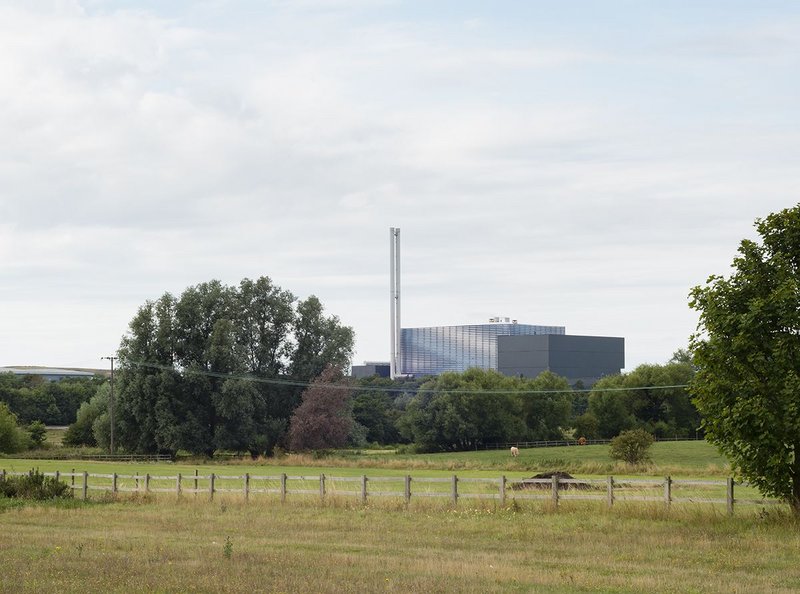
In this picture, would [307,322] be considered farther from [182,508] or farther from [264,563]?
[264,563]

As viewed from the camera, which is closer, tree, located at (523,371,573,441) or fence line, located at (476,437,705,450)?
fence line, located at (476,437,705,450)

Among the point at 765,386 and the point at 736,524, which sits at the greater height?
the point at 765,386

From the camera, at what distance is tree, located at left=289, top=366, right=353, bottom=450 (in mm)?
94500

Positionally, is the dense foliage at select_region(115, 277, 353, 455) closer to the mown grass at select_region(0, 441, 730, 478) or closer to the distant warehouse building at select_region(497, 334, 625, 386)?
the mown grass at select_region(0, 441, 730, 478)

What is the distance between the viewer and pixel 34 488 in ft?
126

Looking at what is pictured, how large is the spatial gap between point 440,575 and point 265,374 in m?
84.6

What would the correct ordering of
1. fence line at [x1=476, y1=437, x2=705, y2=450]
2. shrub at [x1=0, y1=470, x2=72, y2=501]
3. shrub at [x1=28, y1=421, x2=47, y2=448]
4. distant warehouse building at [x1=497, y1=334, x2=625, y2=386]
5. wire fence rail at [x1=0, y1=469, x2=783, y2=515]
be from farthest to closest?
distant warehouse building at [x1=497, y1=334, x2=625, y2=386] → fence line at [x1=476, y1=437, x2=705, y2=450] → shrub at [x1=28, y1=421, x2=47, y2=448] → shrub at [x1=0, y1=470, x2=72, y2=501] → wire fence rail at [x1=0, y1=469, x2=783, y2=515]

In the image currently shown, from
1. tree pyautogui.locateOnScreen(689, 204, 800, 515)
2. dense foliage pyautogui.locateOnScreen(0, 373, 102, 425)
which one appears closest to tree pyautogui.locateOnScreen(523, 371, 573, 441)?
dense foliage pyautogui.locateOnScreen(0, 373, 102, 425)

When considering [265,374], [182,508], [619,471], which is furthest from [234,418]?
[182,508]

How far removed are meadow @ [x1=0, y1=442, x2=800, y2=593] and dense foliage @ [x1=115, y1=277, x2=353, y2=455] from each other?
58380mm

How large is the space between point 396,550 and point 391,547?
562 millimetres

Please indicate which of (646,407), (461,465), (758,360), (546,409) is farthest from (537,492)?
(646,407)

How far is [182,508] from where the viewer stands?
3444cm

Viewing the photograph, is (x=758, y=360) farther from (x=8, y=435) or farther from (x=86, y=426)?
(x=86, y=426)
